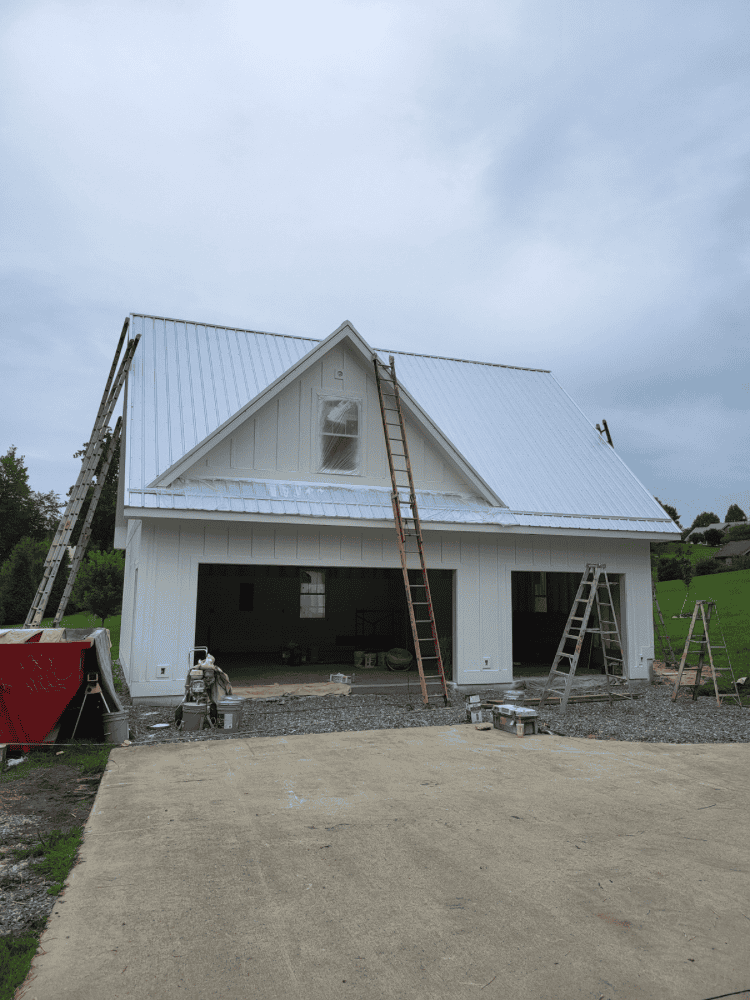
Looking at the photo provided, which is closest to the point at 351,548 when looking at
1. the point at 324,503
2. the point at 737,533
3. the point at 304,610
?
the point at 324,503

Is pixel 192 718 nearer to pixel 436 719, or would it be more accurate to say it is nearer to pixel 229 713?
pixel 229 713

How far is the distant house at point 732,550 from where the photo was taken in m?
63.4

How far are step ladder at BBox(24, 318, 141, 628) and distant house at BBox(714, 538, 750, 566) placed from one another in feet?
199

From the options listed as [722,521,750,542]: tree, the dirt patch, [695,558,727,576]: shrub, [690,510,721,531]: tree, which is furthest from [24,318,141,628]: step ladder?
[690,510,721,531]: tree

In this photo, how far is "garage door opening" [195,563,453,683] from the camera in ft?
67.5

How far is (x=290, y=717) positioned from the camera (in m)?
10.5

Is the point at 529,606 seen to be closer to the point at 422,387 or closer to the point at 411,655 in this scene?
the point at 411,655

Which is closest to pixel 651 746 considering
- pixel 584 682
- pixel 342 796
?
pixel 342 796

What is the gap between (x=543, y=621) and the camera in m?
19.6

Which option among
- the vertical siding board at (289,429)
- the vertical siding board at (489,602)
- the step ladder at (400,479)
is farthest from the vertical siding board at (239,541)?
the vertical siding board at (489,602)

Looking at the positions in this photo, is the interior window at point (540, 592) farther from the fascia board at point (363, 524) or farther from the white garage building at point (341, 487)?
the fascia board at point (363, 524)

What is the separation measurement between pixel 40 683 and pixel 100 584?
19068 mm

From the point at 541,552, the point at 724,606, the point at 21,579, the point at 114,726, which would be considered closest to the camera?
the point at 114,726

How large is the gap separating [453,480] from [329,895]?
10286mm
